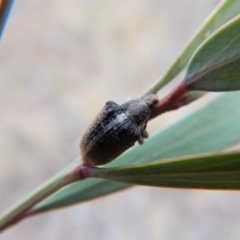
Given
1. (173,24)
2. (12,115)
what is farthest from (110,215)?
(173,24)

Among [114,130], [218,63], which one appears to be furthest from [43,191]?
[218,63]

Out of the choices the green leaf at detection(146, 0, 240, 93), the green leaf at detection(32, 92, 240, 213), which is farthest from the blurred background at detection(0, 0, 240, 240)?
the green leaf at detection(146, 0, 240, 93)

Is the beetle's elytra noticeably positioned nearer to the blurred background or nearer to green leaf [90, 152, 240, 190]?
green leaf [90, 152, 240, 190]

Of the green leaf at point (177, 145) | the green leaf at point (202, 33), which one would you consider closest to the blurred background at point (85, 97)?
the green leaf at point (177, 145)

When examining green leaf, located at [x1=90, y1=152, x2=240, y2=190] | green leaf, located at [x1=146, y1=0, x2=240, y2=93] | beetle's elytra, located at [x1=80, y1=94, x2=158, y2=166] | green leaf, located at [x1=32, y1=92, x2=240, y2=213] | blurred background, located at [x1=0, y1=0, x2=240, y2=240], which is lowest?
green leaf, located at [x1=90, y1=152, x2=240, y2=190]

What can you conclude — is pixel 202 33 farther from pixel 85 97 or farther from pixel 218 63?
pixel 85 97

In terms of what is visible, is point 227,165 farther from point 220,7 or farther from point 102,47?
point 102,47
